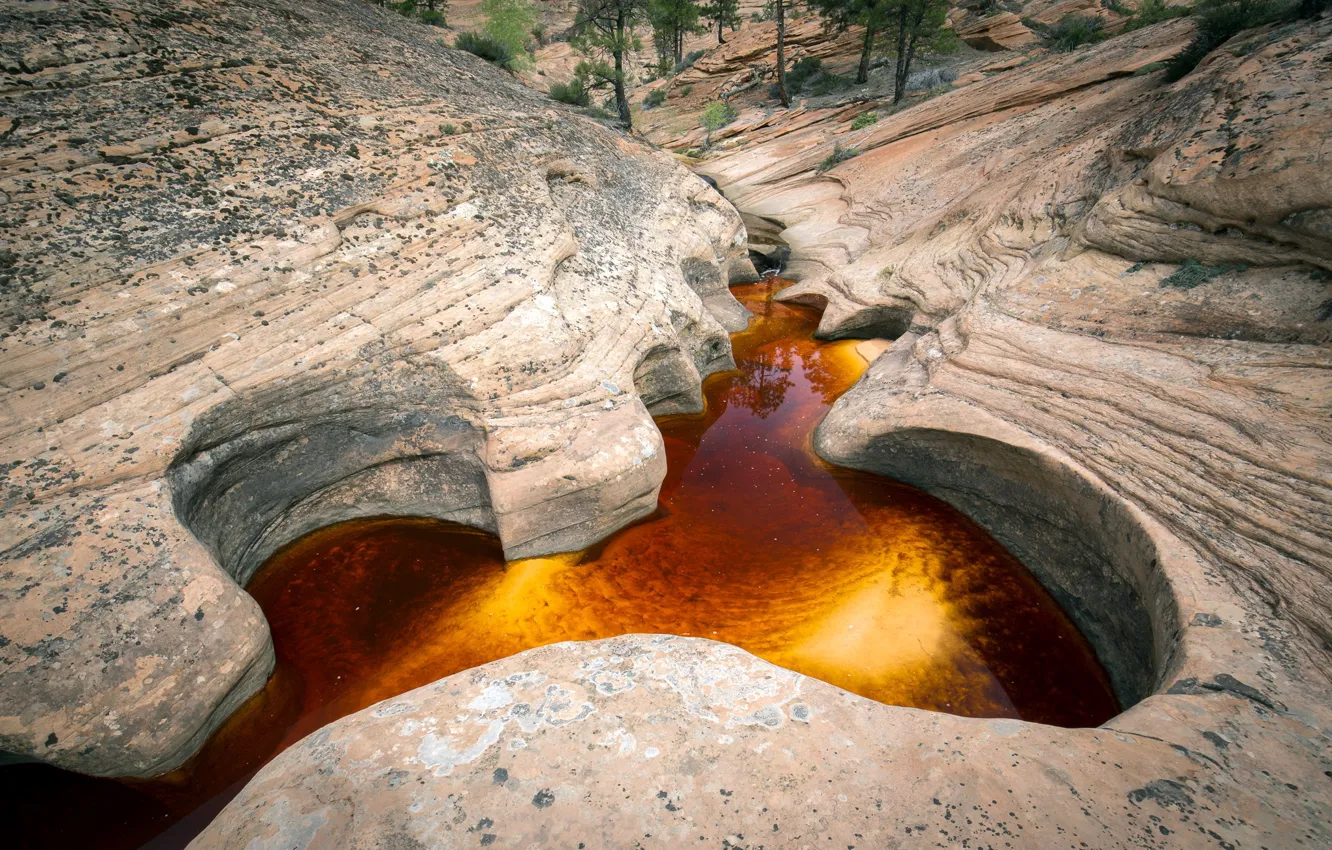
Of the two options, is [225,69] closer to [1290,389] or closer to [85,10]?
[85,10]

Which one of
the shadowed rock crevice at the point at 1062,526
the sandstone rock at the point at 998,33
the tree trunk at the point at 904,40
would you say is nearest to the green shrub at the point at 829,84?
the tree trunk at the point at 904,40

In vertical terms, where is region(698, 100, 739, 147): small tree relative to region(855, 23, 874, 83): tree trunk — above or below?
below

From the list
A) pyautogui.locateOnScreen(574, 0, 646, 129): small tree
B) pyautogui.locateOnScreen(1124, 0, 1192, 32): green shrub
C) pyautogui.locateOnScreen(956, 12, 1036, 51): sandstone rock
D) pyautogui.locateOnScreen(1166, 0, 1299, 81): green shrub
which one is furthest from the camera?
pyautogui.locateOnScreen(956, 12, 1036, 51): sandstone rock

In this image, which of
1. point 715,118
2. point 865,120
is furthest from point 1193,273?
point 715,118

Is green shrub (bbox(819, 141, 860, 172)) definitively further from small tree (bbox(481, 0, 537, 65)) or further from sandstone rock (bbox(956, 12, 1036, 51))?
sandstone rock (bbox(956, 12, 1036, 51))

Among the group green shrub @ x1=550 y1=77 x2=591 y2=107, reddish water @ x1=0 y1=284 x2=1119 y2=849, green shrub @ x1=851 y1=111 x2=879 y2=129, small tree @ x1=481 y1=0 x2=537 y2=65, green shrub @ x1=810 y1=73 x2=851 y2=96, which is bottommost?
reddish water @ x1=0 y1=284 x2=1119 y2=849

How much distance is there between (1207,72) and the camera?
237 inches

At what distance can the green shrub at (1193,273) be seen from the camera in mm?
4582

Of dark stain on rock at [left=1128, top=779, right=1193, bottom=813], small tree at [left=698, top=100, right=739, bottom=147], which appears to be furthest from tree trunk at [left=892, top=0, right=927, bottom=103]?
dark stain on rock at [left=1128, top=779, right=1193, bottom=813]

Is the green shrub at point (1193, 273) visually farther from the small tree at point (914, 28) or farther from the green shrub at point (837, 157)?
the small tree at point (914, 28)

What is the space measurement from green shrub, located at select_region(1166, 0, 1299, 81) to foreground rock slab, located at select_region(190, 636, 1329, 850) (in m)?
9.29

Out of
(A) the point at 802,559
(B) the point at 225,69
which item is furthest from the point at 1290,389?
(B) the point at 225,69

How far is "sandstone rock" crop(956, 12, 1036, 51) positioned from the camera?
19.4m

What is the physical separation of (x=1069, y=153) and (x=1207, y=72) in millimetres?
1447
